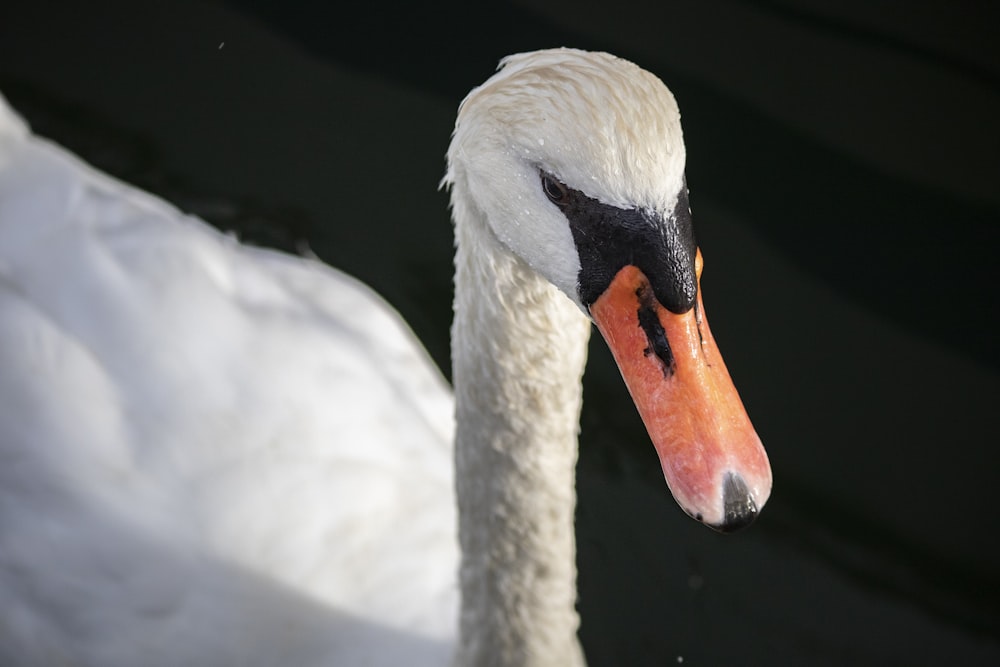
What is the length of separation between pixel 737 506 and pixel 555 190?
2.19 ft

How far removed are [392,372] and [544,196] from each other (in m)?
1.86

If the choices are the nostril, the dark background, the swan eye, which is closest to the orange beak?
the nostril

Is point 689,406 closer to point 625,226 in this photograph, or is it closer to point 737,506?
point 737,506

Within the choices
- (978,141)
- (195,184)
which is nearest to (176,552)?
(195,184)

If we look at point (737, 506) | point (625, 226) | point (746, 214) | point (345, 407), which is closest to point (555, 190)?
point (625, 226)

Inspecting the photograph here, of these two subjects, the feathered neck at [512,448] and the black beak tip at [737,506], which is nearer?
the black beak tip at [737,506]

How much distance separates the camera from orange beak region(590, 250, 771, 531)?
6.63ft

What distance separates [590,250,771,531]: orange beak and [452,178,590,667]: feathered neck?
0.71ft

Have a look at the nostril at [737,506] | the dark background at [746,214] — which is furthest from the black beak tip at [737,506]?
the dark background at [746,214]

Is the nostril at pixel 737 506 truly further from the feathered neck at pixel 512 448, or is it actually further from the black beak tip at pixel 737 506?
the feathered neck at pixel 512 448

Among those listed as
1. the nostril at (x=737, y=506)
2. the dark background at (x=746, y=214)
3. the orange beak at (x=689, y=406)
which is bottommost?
the dark background at (x=746, y=214)

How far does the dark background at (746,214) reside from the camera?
4.15m

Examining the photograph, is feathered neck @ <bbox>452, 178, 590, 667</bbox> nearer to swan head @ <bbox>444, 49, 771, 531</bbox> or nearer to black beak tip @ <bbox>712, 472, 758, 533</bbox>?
swan head @ <bbox>444, 49, 771, 531</bbox>

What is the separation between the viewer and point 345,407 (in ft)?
11.5
